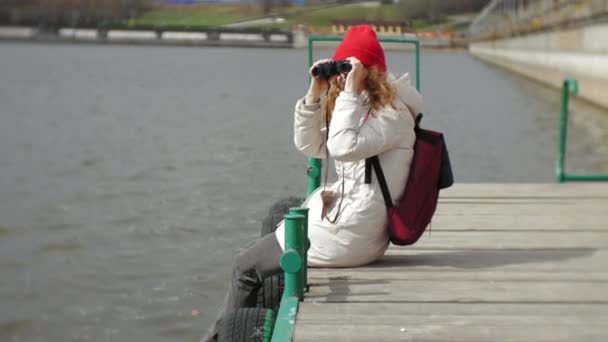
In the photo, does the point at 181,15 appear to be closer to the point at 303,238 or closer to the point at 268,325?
the point at 268,325

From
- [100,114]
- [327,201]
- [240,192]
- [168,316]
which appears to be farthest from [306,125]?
[100,114]

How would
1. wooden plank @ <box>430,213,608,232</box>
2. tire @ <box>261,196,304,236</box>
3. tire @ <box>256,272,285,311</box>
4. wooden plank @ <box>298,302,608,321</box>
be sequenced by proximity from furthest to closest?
1. tire @ <box>261,196,304,236</box>
2. wooden plank @ <box>430,213,608,232</box>
3. tire @ <box>256,272,285,311</box>
4. wooden plank @ <box>298,302,608,321</box>

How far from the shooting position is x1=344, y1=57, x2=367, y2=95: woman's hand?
15.0ft

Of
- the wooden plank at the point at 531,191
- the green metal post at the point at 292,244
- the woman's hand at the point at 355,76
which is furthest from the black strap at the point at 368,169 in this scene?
the wooden plank at the point at 531,191

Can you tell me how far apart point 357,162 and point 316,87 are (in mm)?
426

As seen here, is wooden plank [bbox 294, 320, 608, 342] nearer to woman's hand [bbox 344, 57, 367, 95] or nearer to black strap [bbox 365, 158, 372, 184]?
black strap [bbox 365, 158, 372, 184]

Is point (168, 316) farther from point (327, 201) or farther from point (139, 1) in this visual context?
point (139, 1)

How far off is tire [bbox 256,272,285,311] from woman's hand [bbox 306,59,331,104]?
0.99 m

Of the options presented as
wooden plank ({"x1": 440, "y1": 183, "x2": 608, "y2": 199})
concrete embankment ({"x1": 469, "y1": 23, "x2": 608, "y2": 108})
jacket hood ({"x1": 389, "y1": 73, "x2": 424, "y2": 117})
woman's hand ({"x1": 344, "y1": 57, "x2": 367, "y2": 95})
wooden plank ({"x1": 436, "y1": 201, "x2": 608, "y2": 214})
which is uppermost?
woman's hand ({"x1": 344, "y1": 57, "x2": 367, "y2": 95})

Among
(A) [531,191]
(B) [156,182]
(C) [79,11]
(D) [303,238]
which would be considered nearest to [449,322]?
(D) [303,238]

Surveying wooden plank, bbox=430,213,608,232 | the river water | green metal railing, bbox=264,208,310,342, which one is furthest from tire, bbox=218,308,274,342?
the river water

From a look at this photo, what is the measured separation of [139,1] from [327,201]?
35954 millimetres

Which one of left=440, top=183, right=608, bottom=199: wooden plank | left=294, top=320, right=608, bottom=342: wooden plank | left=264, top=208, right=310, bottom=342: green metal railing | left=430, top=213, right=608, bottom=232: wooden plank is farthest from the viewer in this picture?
left=440, top=183, right=608, bottom=199: wooden plank

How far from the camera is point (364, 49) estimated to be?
4.64m
